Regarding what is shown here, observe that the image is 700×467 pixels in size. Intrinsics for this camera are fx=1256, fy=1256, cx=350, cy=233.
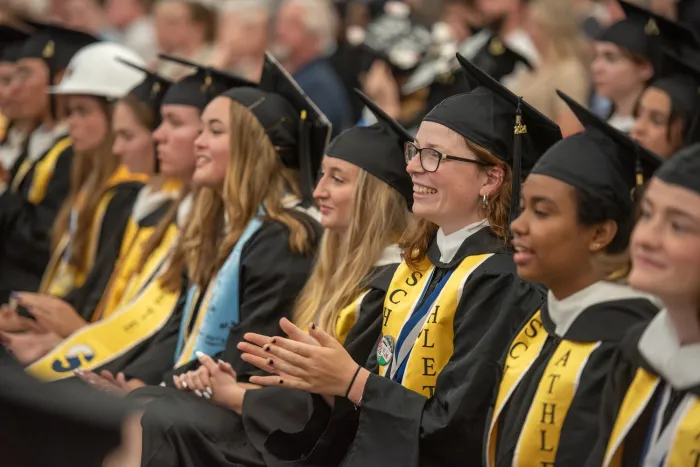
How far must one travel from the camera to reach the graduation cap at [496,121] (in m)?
4.29

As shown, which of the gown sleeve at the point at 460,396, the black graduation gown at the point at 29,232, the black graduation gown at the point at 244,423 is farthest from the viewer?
the black graduation gown at the point at 29,232

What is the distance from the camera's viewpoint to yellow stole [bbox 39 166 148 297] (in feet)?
24.0

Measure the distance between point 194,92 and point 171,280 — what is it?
991mm

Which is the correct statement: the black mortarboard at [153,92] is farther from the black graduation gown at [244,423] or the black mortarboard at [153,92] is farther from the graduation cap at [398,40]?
the graduation cap at [398,40]

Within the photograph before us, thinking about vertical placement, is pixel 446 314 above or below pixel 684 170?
below

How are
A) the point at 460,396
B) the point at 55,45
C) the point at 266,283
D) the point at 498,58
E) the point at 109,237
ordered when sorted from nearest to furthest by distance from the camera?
the point at 460,396
the point at 266,283
the point at 109,237
the point at 55,45
the point at 498,58

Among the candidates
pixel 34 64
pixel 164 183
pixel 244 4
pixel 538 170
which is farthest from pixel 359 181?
pixel 244 4

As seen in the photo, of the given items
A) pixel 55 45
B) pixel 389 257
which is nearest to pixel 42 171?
pixel 55 45

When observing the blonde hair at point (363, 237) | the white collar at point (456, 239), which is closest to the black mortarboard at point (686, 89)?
the blonde hair at point (363, 237)

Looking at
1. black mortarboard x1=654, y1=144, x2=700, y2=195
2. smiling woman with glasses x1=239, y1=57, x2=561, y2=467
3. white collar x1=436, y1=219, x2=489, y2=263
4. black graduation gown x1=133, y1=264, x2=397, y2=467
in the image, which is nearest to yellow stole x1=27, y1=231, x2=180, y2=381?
black graduation gown x1=133, y1=264, x2=397, y2=467

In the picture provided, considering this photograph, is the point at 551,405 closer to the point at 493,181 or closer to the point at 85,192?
the point at 493,181

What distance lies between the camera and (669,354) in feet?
11.1

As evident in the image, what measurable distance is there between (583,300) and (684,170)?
608mm

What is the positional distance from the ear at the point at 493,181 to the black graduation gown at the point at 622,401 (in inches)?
36.9
